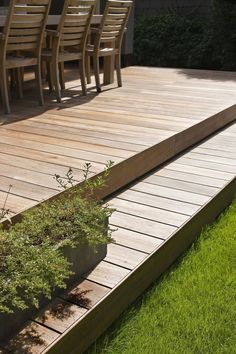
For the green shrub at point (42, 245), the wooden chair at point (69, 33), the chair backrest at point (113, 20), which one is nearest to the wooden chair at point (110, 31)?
the chair backrest at point (113, 20)

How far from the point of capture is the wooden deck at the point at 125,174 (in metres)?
1.73

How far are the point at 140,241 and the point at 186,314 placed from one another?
410 millimetres

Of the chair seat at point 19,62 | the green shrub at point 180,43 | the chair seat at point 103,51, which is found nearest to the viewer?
the chair seat at point 19,62

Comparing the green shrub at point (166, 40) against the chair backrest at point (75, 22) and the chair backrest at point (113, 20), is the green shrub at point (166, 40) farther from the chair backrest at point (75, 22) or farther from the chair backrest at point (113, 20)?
the chair backrest at point (75, 22)

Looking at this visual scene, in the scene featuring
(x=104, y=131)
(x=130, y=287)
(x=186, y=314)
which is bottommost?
(x=186, y=314)

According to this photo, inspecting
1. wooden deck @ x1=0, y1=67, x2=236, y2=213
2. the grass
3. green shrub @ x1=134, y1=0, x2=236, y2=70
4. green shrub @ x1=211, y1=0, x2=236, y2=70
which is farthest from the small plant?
green shrub @ x1=134, y1=0, x2=236, y2=70

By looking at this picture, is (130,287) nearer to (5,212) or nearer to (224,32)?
(5,212)

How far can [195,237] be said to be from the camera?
2547mm

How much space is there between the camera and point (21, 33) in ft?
12.3

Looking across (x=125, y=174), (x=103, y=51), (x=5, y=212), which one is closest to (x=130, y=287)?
(x=5, y=212)

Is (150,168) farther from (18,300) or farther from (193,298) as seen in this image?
(18,300)

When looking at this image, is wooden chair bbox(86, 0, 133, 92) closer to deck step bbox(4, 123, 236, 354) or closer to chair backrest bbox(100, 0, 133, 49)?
chair backrest bbox(100, 0, 133, 49)

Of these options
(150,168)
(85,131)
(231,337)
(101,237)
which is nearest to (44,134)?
(85,131)

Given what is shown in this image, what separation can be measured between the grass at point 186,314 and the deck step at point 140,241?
0.05 meters
